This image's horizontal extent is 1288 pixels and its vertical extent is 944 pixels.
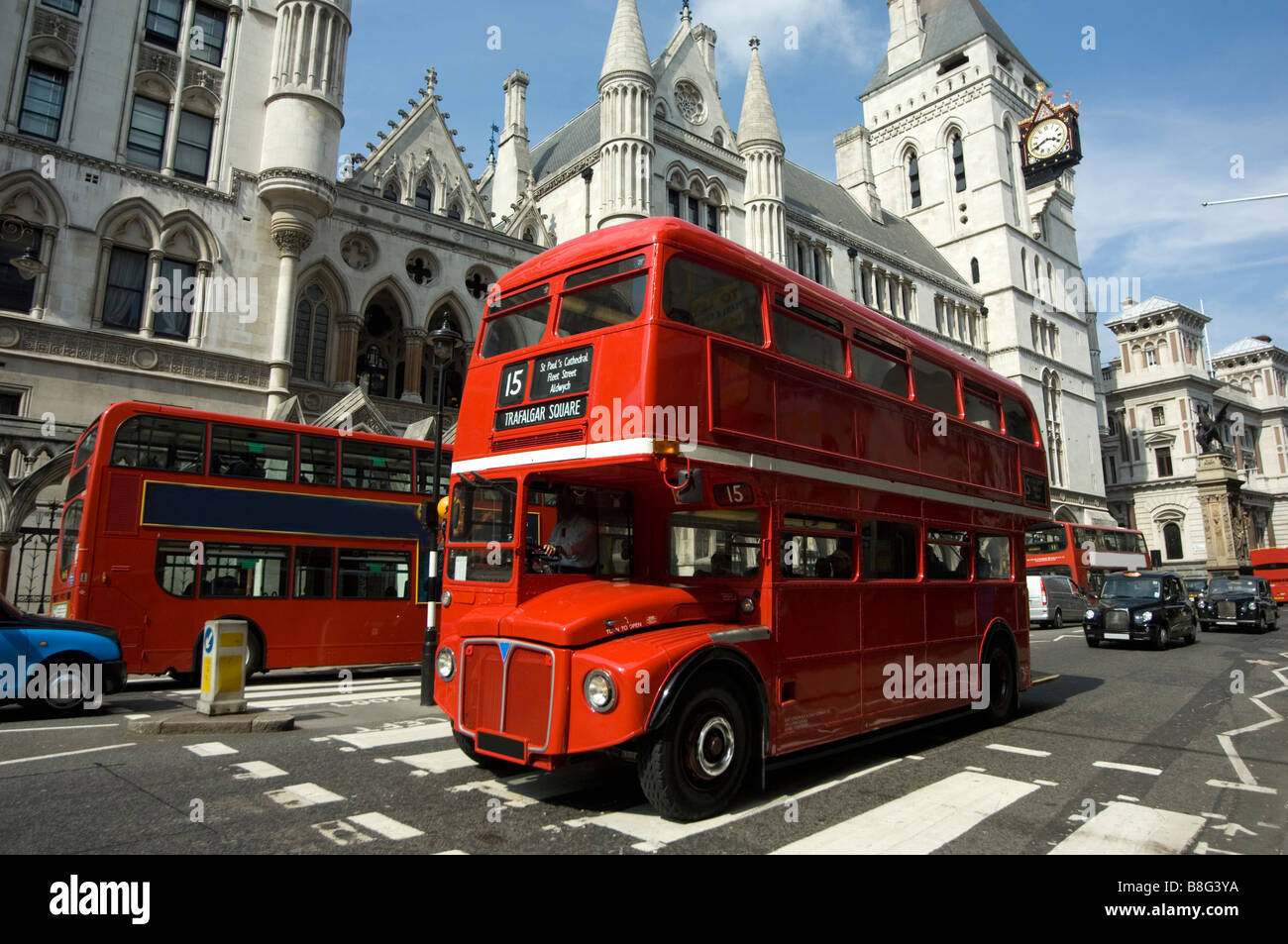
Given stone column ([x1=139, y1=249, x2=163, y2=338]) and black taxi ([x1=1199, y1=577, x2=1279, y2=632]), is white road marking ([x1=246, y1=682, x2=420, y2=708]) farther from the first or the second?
black taxi ([x1=1199, y1=577, x2=1279, y2=632])

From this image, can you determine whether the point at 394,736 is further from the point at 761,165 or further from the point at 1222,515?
the point at 1222,515

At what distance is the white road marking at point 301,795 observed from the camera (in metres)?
5.22

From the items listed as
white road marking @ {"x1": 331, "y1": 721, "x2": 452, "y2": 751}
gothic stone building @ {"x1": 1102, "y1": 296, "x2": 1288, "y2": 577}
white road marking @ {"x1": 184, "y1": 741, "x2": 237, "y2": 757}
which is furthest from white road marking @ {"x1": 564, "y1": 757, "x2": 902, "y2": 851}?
gothic stone building @ {"x1": 1102, "y1": 296, "x2": 1288, "y2": 577}

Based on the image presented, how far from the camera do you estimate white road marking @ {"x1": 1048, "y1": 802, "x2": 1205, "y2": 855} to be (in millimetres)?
4465

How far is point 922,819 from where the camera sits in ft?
16.4

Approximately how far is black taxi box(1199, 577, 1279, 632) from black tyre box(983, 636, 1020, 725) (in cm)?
1982

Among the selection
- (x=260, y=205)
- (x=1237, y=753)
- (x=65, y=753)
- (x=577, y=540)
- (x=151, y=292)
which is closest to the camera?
(x=577, y=540)

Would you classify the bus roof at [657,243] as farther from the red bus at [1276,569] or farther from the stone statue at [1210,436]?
the stone statue at [1210,436]

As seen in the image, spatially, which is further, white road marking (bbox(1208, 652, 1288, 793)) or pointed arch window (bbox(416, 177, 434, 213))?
pointed arch window (bbox(416, 177, 434, 213))

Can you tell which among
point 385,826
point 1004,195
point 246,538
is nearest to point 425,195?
point 246,538

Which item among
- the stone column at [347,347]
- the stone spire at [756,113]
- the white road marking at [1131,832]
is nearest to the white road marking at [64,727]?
the white road marking at [1131,832]

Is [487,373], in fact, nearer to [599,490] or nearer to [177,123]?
[599,490]

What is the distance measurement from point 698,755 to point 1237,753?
5871 millimetres
